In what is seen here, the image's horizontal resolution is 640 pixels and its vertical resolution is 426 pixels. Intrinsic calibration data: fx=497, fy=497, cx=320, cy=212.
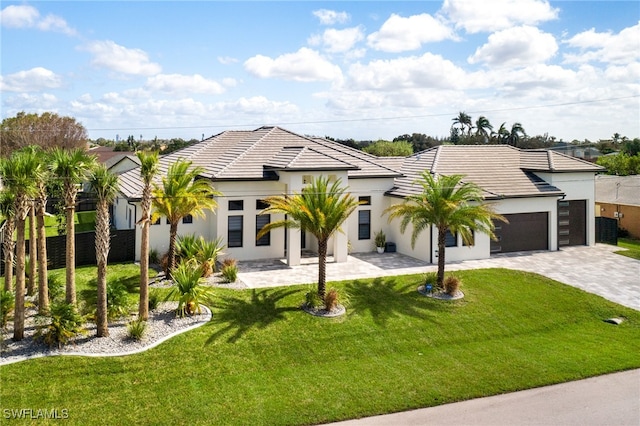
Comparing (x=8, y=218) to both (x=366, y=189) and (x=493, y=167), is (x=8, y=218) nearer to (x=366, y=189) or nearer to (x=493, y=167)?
(x=366, y=189)

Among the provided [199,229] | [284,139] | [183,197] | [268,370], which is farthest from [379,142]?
[268,370]

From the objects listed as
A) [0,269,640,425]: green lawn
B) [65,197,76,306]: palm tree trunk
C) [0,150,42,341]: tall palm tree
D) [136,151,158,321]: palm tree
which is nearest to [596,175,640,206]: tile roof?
[0,269,640,425]: green lawn

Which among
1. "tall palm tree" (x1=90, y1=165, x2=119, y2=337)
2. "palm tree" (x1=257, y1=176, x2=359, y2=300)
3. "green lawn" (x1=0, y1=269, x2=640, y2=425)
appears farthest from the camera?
"palm tree" (x1=257, y1=176, x2=359, y2=300)

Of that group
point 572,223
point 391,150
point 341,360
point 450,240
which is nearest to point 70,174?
point 341,360

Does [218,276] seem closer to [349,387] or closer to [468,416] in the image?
[349,387]

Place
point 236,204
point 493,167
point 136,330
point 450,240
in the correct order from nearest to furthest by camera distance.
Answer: point 136,330 → point 236,204 → point 450,240 → point 493,167

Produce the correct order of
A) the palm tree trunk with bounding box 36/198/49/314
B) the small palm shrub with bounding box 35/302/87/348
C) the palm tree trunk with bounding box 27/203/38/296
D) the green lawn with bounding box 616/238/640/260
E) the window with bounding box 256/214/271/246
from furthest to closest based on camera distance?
the green lawn with bounding box 616/238/640/260, the window with bounding box 256/214/271/246, the palm tree trunk with bounding box 27/203/38/296, the palm tree trunk with bounding box 36/198/49/314, the small palm shrub with bounding box 35/302/87/348

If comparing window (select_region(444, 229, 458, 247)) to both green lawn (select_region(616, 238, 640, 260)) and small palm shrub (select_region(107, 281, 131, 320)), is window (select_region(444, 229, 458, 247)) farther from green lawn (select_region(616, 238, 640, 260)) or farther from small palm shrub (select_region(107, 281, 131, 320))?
small palm shrub (select_region(107, 281, 131, 320))
